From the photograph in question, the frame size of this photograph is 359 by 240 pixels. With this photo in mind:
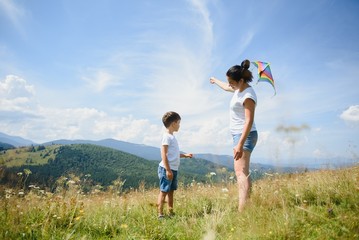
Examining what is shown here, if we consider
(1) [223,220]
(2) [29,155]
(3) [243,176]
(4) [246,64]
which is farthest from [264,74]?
(2) [29,155]

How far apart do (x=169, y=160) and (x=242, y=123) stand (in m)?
1.56

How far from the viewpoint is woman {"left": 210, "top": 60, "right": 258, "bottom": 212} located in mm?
3742

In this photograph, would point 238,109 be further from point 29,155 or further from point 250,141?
point 29,155

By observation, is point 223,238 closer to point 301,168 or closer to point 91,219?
point 91,219

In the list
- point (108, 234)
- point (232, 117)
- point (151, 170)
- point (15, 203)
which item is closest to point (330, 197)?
point (232, 117)

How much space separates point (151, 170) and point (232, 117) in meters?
183

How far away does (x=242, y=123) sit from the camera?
3982 millimetres

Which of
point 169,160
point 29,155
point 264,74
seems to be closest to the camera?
point 264,74

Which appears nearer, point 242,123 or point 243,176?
point 243,176

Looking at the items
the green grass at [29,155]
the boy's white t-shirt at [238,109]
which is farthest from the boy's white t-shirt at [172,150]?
the green grass at [29,155]

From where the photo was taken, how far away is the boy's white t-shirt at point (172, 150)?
15.7 ft

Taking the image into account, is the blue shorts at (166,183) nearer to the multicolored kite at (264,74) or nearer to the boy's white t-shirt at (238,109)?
the boy's white t-shirt at (238,109)

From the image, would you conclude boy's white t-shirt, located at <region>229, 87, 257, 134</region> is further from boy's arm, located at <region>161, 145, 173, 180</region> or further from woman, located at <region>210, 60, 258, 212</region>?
boy's arm, located at <region>161, 145, 173, 180</region>

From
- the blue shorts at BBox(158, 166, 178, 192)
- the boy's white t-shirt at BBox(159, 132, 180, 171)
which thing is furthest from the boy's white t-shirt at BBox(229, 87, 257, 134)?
the blue shorts at BBox(158, 166, 178, 192)
